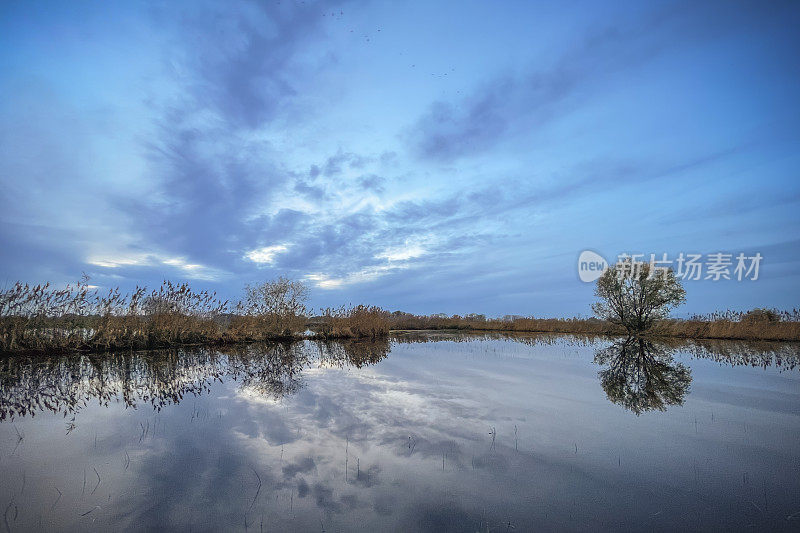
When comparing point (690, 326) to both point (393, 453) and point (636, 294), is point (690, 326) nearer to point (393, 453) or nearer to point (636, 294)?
point (636, 294)

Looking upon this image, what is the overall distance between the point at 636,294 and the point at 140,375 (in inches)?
1346

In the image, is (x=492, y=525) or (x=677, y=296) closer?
(x=492, y=525)

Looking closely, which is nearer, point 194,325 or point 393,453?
point 393,453

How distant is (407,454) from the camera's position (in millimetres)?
5434

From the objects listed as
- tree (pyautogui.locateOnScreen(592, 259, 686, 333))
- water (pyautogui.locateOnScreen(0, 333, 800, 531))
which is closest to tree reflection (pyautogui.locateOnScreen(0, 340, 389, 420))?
water (pyautogui.locateOnScreen(0, 333, 800, 531))

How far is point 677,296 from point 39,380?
37760 mm

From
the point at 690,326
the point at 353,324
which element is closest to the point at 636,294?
the point at 690,326

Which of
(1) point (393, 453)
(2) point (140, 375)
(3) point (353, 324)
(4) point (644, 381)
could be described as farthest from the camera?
(3) point (353, 324)

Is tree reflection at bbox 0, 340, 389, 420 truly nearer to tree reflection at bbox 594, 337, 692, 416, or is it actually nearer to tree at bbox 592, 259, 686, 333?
tree reflection at bbox 594, 337, 692, 416

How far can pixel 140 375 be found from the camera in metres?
11.5

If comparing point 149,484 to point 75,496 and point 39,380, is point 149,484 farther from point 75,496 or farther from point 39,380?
point 39,380

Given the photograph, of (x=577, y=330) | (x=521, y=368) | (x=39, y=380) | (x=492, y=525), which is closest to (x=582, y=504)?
(x=492, y=525)

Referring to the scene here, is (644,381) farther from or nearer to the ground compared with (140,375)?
farther from the ground

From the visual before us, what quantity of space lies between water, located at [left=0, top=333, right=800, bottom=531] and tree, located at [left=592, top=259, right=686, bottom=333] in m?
21.4
